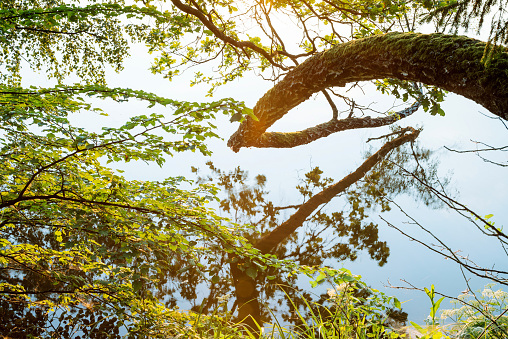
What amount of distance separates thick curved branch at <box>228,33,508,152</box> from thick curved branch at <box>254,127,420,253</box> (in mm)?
2454

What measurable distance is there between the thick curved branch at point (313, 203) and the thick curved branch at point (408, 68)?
2.45 meters

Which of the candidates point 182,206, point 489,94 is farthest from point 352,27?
point 182,206

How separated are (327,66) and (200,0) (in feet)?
8.67

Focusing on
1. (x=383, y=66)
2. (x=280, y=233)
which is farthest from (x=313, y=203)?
(x=383, y=66)

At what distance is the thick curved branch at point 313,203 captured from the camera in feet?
18.2

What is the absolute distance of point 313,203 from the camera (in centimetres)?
622

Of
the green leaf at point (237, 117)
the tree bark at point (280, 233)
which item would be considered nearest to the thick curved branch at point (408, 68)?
the green leaf at point (237, 117)

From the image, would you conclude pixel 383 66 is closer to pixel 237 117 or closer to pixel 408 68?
pixel 408 68

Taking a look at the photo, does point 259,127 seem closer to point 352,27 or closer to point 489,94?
point 352,27

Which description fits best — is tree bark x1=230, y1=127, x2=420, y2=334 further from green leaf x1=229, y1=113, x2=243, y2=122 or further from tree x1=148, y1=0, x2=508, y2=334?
green leaf x1=229, y1=113, x2=243, y2=122

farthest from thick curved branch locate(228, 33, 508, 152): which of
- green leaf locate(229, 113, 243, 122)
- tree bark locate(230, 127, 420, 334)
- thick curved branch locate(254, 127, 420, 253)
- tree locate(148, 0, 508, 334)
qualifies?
thick curved branch locate(254, 127, 420, 253)

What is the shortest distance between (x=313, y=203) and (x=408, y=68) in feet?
13.5

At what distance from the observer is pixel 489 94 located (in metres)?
1.79

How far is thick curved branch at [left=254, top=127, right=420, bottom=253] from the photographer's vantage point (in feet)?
18.2
